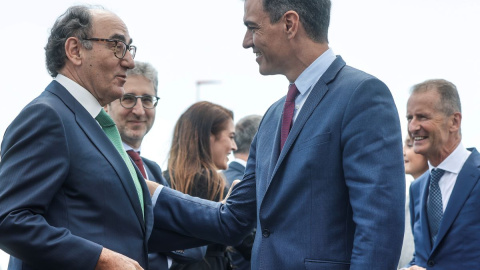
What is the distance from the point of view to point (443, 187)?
423 centimetres

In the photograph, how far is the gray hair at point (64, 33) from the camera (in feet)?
8.56

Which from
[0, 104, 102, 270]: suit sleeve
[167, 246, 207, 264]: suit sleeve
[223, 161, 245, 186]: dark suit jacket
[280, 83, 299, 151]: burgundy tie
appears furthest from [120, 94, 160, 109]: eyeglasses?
[0, 104, 102, 270]: suit sleeve

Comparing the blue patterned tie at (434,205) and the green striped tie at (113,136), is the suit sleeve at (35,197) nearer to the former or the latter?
the green striped tie at (113,136)

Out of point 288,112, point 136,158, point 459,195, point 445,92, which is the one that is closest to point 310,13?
point 288,112

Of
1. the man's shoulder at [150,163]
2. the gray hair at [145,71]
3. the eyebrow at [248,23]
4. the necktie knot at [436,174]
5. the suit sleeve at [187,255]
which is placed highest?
the eyebrow at [248,23]

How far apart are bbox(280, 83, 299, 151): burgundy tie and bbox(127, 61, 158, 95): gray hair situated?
1528 millimetres

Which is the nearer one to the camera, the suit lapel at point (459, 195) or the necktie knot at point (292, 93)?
the necktie knot at point (292, 93)

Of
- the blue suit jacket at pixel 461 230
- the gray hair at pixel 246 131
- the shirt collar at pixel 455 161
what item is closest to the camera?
the blue suit jacket at pixel 461 230

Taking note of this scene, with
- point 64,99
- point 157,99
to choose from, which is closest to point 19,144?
point 64,99

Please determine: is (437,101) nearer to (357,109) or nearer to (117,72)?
(357,109)

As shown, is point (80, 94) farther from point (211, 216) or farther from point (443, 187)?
point (443, 187)

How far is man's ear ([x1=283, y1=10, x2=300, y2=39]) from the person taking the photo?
2.75m

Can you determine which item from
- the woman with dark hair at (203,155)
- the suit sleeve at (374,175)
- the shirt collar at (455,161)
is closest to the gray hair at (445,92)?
the shirt collar at (455,161)

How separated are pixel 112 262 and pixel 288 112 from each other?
97cm
